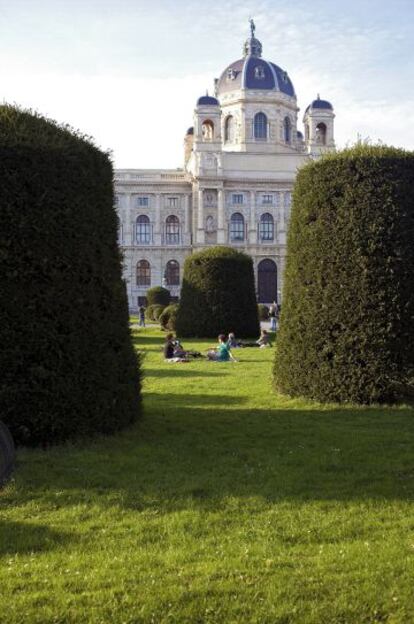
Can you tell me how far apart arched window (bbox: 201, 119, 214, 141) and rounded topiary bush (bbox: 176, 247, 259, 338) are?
145ft

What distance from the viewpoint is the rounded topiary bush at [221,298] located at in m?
20.9

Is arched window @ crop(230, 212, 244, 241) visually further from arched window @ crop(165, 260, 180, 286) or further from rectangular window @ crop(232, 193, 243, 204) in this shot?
arched window @ crop(165, 260, 180, 286)

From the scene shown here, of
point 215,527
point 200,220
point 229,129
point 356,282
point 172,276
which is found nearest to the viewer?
point 215,527

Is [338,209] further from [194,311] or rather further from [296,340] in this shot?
[194,311]

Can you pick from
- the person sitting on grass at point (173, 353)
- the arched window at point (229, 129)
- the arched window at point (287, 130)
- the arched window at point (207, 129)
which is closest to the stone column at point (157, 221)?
the arched window at point (207, 129)

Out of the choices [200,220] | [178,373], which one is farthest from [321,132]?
[178,373]

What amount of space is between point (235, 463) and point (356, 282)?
3.26 meters

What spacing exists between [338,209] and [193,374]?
484 cm

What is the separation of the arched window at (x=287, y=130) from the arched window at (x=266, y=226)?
9743 mm

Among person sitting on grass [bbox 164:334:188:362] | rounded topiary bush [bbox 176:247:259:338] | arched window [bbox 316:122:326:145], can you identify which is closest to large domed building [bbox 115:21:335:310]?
arched window [bbox 316:122:326:145]

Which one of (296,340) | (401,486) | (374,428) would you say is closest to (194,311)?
(296,340)

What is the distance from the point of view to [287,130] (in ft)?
222

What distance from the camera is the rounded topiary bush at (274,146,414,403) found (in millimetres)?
7857

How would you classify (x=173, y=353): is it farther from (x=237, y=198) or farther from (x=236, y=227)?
(x=237, y=198)
